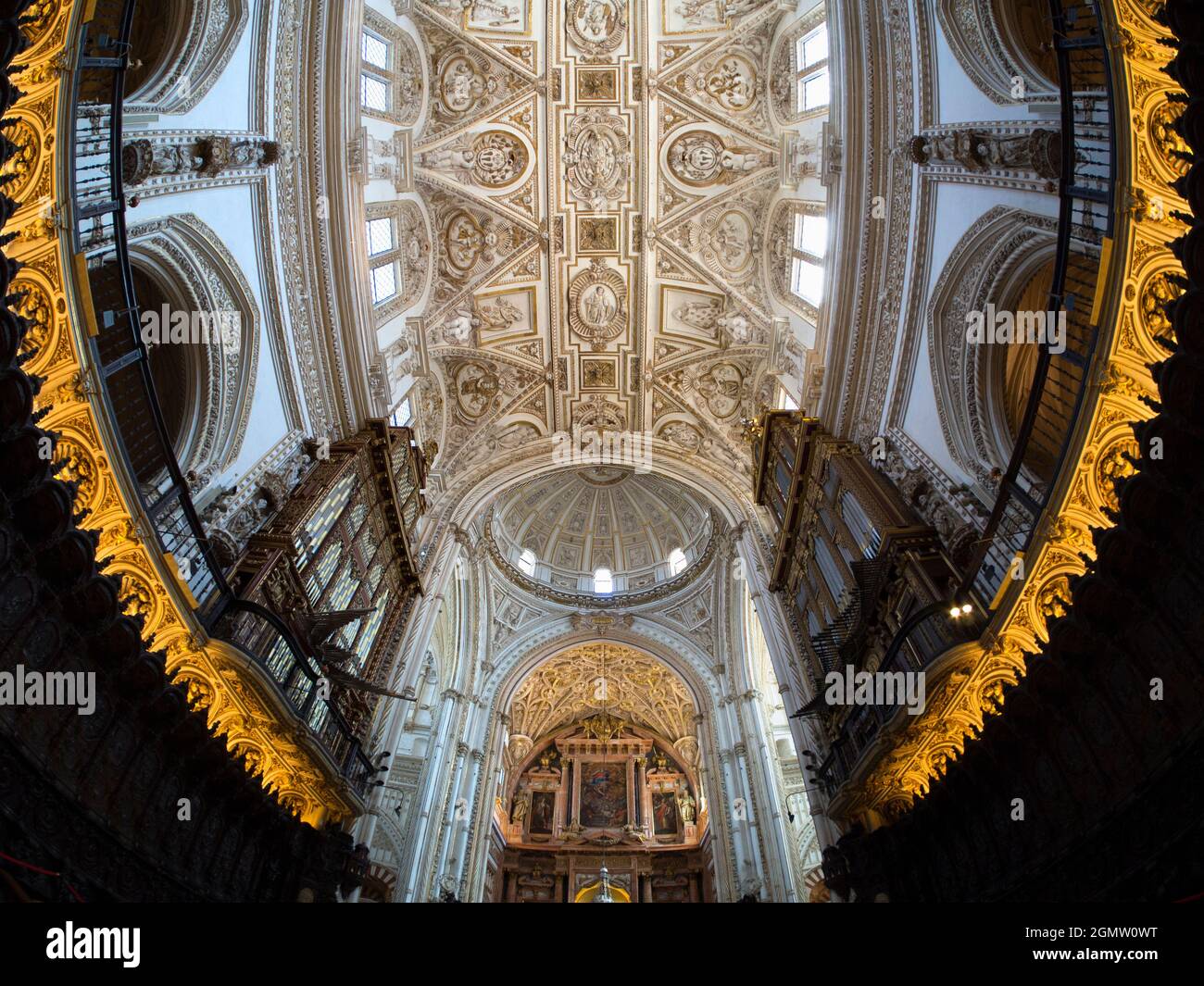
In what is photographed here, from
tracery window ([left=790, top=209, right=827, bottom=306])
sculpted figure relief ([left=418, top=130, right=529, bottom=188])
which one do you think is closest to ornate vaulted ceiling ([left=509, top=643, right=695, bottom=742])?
tracery window ([left=790, top=209, right=827, bottom=306])

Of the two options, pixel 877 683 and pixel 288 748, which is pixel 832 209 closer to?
pixel 877 683

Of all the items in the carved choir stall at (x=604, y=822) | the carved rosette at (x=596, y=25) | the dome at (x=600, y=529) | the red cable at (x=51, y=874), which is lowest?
the red cable at (x=51, y=874)

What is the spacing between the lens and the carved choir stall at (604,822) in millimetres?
27719

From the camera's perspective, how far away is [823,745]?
48.3 feet

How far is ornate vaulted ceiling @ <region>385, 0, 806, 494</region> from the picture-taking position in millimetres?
21031

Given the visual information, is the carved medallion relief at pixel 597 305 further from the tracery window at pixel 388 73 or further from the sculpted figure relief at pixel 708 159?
the tracery window at pixel 388 73

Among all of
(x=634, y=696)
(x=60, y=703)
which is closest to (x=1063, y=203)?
(x=60, y=703)

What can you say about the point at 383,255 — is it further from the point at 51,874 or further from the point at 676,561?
the point at 676,561

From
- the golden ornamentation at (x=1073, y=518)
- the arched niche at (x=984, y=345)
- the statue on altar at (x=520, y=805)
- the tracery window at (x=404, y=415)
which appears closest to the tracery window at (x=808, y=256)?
the arched niche at (x=984, y=345)

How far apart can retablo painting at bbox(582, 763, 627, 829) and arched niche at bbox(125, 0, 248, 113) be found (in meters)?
30.6

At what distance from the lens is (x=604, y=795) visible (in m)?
31.7

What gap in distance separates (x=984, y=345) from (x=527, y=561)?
2339 cm

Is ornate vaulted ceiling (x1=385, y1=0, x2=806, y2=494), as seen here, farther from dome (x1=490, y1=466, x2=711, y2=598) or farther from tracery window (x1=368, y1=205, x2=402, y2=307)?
dome (x1=490, y1=466, x2=711, y2=598)

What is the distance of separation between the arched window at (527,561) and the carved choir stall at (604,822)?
29.1 ft
